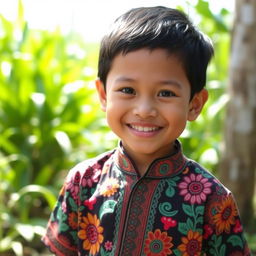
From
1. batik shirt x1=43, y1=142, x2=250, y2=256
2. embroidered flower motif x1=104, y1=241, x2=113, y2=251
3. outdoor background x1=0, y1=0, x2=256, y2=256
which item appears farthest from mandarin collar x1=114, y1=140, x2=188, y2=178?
outdoor background x1=0, y1=0, x2=256, y2=256

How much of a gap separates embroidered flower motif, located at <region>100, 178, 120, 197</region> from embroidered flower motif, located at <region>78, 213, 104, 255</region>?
8 cm

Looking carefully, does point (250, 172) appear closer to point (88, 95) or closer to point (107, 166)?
point (88, 95)

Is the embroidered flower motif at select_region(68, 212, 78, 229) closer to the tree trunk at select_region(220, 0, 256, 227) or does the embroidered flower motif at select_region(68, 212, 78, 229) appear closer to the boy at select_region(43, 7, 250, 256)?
the boy at select_region(43, 7, 250, 256)

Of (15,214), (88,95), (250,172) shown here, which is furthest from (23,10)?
(250,172)

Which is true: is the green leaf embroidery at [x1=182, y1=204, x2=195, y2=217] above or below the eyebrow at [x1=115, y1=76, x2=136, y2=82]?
below

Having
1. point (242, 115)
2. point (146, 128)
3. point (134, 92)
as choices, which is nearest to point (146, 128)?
point (146, 128)

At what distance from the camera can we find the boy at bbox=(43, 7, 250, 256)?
5.10 feet

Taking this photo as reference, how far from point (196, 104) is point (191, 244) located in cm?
41

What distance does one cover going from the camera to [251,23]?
3.24 m

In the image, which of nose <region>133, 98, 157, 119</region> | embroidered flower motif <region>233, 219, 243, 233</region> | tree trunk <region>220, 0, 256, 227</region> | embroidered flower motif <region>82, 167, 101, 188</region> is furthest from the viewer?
tree trunk <region>220, 0, 256, 227</region>

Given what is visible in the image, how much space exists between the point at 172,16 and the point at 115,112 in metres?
0.32

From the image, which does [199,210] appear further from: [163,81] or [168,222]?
[163,81]

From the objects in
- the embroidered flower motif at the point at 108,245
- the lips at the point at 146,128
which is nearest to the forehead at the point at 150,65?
the lips at the point at 146,128

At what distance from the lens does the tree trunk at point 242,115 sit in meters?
3.26
